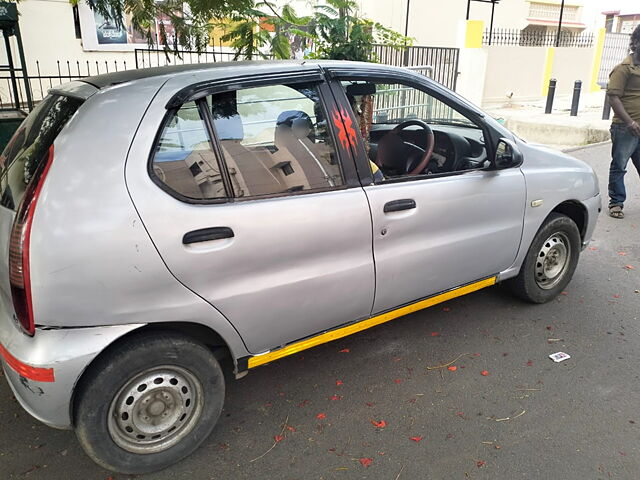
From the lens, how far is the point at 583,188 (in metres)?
4.13

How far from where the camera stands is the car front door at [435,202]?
3.05 m

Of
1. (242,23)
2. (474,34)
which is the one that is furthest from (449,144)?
(474,34)

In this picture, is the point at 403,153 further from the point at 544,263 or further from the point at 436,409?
the point at 436,409

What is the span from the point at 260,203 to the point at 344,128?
686mm

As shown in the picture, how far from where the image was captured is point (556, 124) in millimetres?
12898

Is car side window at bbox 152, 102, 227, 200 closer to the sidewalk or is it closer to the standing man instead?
the standing man

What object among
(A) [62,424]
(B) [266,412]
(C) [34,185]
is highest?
(C) [34,185]

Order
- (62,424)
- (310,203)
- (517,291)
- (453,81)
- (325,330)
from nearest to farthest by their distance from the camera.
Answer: (62,424) < (310,203) < (325,330) < (517,291) < (453,81)

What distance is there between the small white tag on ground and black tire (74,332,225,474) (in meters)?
2.18

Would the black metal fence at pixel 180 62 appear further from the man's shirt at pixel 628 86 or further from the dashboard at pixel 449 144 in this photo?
the dashboard at pixel 449 144

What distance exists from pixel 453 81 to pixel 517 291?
34.5ft

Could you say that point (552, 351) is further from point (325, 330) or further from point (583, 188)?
point (325, 330)

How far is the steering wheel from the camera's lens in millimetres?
3467

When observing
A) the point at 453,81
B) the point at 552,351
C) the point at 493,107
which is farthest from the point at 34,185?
the point at 493,107
